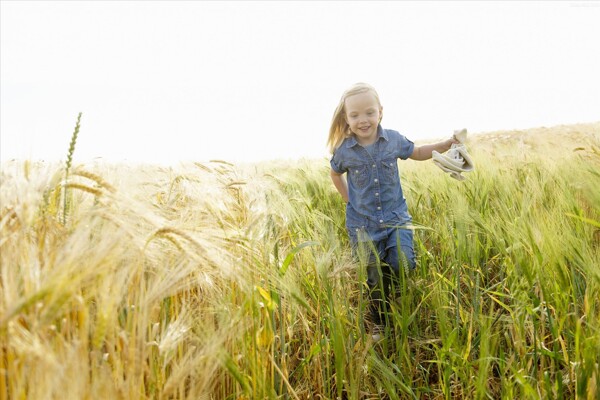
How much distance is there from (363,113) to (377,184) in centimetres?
34

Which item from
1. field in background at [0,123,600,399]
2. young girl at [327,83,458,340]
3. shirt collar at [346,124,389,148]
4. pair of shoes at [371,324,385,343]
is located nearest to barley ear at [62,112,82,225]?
field in background at [0,123,600,399]

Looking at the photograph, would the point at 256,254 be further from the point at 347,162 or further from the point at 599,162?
the point at 599,162

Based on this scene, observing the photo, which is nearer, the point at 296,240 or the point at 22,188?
the point at 22,188

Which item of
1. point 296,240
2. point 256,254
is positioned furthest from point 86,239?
point 296,240

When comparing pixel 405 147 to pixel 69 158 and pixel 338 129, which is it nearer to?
pixel 338 129

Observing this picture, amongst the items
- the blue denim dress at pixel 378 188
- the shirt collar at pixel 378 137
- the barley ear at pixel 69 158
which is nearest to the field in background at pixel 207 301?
the barley ear at pixel 69 158

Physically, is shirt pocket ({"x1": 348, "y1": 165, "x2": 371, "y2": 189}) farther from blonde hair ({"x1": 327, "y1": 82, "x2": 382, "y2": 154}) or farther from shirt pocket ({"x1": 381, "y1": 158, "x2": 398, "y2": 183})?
blonde hair ({"x1": 327, "y1": 82, "x2": 382, "y2": 154})

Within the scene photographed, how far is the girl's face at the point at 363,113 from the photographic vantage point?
6.32 ft

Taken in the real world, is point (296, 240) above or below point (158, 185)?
below

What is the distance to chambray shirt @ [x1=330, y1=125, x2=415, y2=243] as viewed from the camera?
6.35ft

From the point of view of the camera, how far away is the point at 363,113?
1933 mm

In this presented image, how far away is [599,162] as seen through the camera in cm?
201

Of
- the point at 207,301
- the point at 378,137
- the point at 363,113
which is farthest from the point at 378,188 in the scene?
the point at 207,301

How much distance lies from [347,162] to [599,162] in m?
1.23
